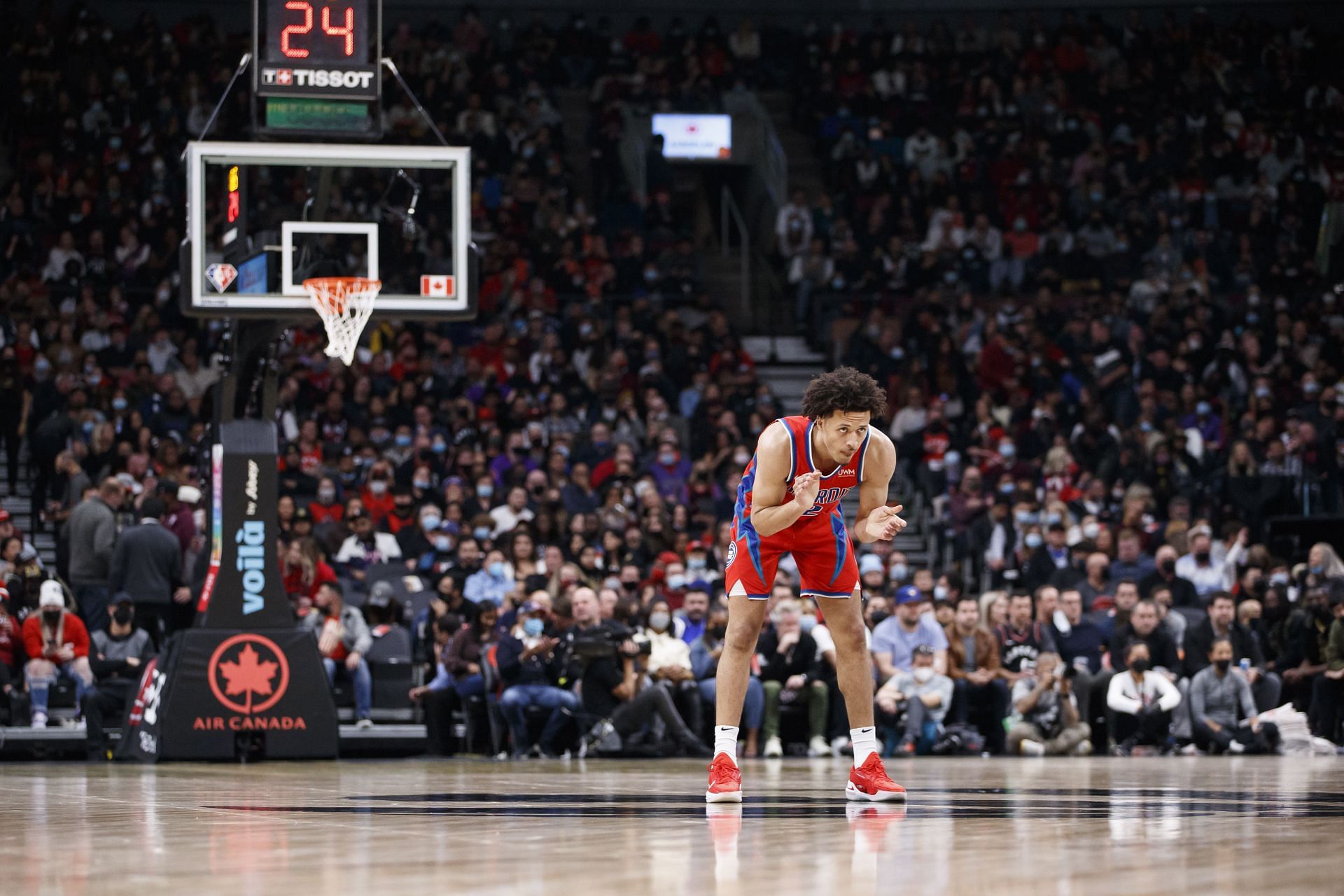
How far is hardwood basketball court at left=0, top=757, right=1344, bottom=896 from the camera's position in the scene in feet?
14.4

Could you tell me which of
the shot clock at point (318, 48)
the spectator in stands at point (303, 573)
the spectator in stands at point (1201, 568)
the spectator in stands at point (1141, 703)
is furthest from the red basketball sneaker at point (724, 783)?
the spectator in stands at point (1201, 568)

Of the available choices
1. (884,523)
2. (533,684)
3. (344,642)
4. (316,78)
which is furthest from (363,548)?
(884,523)

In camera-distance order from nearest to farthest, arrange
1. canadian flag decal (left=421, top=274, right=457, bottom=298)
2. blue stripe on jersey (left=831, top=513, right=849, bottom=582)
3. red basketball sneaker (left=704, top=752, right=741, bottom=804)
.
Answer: red basketball sneaker (left=704, top=752, right=741, bottom=804) < blue stripe on jersey (left=831, top=513, right=849, bottom=582) < canadian flag decal (left=421, top=274, right=457, bottom=298)

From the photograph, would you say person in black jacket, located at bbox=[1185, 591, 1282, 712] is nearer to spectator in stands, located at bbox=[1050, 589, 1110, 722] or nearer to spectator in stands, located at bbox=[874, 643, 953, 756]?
spectator in stands, located at bbox=[1050, 589, 1110, 722]

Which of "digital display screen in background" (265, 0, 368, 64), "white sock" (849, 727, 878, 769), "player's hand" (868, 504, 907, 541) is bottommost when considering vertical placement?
"white sock" (849, 727, 878, 769)

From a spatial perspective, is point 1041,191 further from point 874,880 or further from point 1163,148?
point 874,880

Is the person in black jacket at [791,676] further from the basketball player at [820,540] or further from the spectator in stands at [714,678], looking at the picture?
the basketball player at [820,540]

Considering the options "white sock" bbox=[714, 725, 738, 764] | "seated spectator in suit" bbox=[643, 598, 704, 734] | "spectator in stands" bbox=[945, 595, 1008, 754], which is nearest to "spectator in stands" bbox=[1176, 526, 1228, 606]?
"spectator in stands" bbox=[945, 595, 1008, 754]

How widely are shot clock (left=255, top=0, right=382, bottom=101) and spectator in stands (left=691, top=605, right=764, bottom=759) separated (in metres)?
5.13

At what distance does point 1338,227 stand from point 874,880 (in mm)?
22234

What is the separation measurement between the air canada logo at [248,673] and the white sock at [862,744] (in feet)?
20.3

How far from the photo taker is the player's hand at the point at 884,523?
6957mm

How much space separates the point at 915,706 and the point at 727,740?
292 inches

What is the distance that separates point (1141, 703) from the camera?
1480cm
